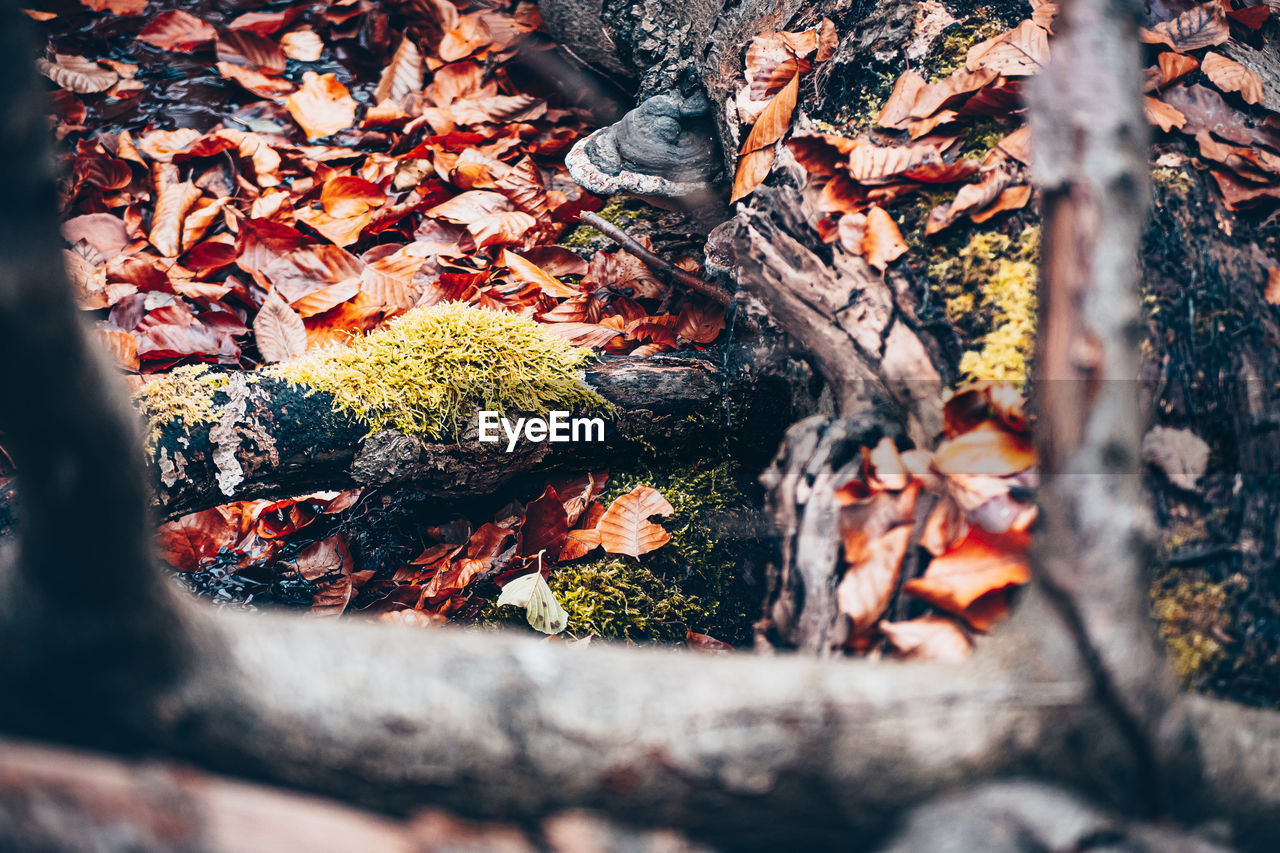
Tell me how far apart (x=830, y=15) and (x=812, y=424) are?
1368mm

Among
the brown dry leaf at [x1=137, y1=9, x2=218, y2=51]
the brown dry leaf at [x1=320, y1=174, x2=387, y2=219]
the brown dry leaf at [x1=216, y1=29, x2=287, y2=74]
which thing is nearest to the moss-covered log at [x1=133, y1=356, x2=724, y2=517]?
the brown dry leaf at [x1=320, y1=174, x2=387, y2=219]

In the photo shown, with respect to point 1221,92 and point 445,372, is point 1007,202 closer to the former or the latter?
point 1221,92

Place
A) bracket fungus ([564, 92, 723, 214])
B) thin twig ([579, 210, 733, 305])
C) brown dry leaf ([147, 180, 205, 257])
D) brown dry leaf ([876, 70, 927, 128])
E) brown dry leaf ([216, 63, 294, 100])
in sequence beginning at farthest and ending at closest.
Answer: brown dry leaf ([216, 63, 294, 100]) < brown dry leaf ([147, 180, 205, 257]) < bracket fungus ([564, 92, 723, 214]) < thin twig ([579, 210, 733, 305]) < brown dry leaf ([876, 70, 927, 128])

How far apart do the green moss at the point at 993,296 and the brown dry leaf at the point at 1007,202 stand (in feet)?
0.13

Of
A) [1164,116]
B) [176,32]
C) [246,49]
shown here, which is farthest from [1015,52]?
[176,32]

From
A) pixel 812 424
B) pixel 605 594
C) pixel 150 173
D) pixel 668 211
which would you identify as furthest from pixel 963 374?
pixel 150 173

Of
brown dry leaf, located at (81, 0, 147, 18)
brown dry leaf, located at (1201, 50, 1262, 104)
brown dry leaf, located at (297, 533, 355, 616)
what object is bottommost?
brown dry leaf, located at (297, 533, 355, 616)

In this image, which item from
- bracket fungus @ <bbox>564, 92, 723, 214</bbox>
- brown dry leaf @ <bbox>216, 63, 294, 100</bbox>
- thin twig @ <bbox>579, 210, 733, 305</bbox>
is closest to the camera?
thin twig @ <bbox>579, 210, 733, 305</bbox>

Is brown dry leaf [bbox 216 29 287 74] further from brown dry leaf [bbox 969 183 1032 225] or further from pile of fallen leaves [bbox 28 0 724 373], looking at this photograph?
brown dry leaf [bbox 969 183 1032 225]

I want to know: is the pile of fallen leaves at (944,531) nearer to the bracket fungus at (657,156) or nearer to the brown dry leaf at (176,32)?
the bracket fungus at (657,156)

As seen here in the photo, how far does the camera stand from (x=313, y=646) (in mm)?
941

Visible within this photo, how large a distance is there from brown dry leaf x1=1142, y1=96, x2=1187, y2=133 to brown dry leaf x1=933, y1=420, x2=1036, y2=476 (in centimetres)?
89

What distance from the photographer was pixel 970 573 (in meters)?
1.12

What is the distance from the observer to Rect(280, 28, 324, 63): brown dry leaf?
3.41 m
